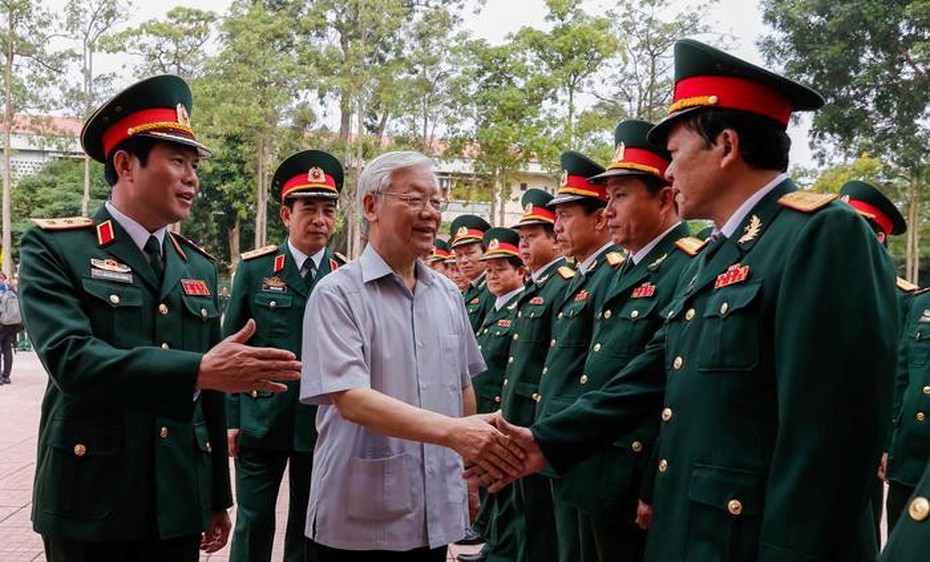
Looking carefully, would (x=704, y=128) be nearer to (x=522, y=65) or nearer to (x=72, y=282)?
(x=72, y=282)

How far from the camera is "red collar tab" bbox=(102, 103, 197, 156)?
2.66m

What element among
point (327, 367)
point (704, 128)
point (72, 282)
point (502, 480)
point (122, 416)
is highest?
point (704, 128)

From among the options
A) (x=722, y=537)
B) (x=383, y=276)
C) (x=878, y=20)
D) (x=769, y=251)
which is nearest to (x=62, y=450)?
(x=383, y=276)

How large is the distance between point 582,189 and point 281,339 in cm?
198

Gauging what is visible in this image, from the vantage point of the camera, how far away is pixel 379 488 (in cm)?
239

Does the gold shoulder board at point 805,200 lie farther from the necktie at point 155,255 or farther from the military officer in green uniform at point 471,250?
the military officer in green uniform at point 471,250

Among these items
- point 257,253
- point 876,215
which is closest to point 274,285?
point 257,253

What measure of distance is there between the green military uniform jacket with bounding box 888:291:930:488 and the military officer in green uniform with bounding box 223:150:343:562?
10.6 ft

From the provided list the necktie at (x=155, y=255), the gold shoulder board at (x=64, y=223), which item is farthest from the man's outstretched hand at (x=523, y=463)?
the gold shoulder board at (x=64, y=223)

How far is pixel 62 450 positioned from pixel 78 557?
341 millimetres

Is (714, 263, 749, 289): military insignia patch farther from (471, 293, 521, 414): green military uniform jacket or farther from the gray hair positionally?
(471, 293, 521, 414): green military uniform jacket

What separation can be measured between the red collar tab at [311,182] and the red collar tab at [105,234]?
227 cm

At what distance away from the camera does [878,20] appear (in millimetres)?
17234

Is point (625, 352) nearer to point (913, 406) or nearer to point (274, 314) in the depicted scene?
point (913, 406)
